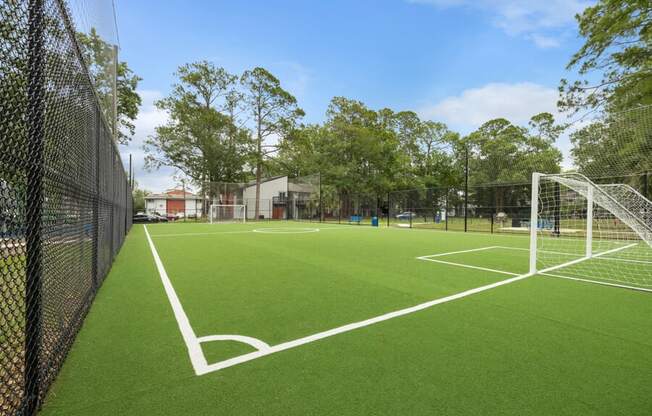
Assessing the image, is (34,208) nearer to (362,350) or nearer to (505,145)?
(362,350)

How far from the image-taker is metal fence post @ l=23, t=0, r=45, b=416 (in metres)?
1.53

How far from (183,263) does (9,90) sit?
533 cm

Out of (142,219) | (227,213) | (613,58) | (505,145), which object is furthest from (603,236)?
(142,219)

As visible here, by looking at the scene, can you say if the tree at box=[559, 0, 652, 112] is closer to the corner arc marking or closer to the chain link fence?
the chain link fence

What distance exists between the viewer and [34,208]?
1.63 metres

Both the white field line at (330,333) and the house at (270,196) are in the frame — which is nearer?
the white field line at (330,333)

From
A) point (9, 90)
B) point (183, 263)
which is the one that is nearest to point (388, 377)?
point (9, 90)

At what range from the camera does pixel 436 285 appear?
4438mm

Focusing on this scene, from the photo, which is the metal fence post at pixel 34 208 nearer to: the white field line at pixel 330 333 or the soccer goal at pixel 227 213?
the white field line at pixel 330 333

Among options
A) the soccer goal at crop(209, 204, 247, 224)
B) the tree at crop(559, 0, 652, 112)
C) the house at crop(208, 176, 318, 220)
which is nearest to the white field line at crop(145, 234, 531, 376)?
the tree at crop(559, 0, 652, 112)

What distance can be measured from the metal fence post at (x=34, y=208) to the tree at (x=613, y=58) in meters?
17.6

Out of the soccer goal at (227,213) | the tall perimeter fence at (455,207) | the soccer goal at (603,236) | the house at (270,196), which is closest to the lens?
the soccer goal at (603,236)

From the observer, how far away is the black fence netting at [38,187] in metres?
1.39

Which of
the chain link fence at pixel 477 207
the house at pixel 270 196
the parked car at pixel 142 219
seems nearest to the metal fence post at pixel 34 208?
the chain link fence at pixel 477 207
